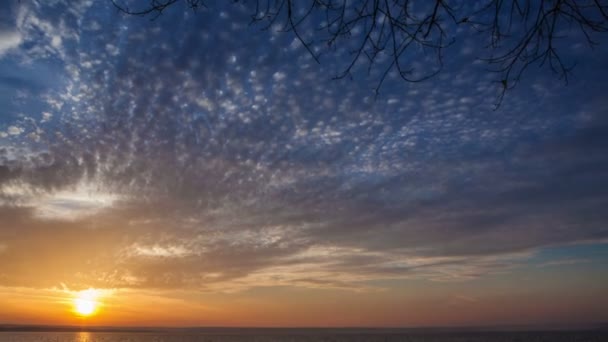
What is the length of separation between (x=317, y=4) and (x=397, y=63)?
29.1 inches

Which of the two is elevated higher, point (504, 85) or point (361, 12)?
point (361, 12)

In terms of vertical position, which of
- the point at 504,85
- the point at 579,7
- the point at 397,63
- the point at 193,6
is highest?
the point at 193,6

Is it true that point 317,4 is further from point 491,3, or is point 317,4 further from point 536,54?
point 536,54

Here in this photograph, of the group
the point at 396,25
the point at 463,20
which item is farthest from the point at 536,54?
the point at 396,25

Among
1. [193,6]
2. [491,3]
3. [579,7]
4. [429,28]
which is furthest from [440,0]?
[193,6]

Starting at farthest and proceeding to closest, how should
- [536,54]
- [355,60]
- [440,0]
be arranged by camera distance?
[536,54] < [355,60] < [440,0]

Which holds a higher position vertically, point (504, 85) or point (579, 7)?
point (579, 7)

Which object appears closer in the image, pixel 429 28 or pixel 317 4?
pixel 429 28

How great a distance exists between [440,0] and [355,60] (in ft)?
2.22

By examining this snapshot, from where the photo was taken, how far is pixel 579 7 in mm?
3121

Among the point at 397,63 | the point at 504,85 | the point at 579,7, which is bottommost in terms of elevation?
the point at 504,85

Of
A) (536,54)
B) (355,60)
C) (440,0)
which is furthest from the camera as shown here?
(536,54)

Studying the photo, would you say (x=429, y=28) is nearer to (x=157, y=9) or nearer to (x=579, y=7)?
(x=579, y=7)

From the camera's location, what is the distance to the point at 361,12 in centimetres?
318
